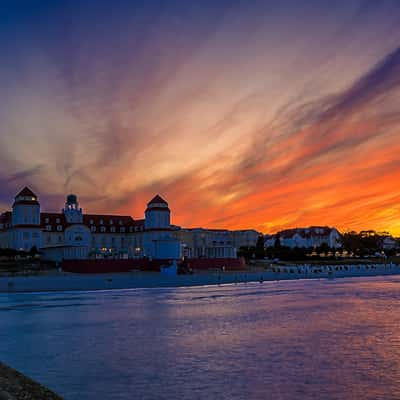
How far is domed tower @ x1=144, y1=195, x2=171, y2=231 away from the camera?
106312mm

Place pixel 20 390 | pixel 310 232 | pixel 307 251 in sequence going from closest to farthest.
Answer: pixel 20 390 < pixel 307 251 < pixel 310 232

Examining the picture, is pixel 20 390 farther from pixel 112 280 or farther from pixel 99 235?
pixel 99 235

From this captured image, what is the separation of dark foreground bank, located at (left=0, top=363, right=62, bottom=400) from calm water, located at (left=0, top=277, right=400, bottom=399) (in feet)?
6.39

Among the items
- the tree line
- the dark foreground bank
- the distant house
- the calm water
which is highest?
the distant house

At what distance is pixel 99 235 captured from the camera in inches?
4456

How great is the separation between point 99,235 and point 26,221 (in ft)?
69.9

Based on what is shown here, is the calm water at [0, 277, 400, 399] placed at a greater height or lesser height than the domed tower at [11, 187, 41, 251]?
lesser

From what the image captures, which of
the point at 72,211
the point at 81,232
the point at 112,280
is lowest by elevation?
the point at 112,280

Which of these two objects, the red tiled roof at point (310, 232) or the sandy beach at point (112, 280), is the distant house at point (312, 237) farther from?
the sandy beach at point (112, 280)

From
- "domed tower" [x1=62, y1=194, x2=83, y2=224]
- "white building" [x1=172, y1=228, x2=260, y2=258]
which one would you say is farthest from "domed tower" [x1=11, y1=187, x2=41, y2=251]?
"white building" [x1=172, y1=228, x2=260, y2=258]

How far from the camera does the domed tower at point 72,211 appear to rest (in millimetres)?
106875

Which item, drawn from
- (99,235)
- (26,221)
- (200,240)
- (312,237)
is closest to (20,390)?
(26,221)

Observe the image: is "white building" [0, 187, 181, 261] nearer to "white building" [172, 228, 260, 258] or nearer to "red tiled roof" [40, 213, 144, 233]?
"red tiled roof" [40, 213, 144, 233]

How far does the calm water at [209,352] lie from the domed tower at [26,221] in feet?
206
